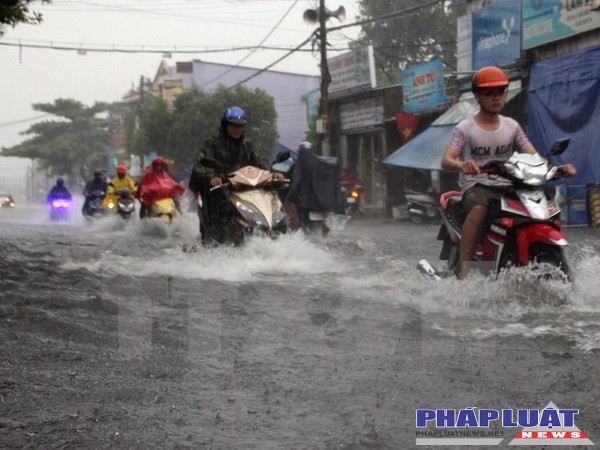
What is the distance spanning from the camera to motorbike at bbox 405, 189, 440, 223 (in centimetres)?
2120

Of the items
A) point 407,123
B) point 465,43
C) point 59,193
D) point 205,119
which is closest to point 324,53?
point 407,123

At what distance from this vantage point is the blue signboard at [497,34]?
19.6 meters

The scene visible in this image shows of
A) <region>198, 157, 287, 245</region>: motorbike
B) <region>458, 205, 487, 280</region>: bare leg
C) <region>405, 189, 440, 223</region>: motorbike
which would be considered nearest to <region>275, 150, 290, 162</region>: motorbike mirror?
<region>198, 157, 287, 245</region>: motorbike

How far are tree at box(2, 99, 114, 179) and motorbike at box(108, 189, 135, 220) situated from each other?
59.2 meters

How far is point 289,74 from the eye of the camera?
194 ft

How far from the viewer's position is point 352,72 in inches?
1228

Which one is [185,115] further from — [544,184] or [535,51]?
[544,184]

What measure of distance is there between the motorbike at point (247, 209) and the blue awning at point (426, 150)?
37.6 ft

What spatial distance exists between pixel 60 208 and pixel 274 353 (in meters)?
21.7

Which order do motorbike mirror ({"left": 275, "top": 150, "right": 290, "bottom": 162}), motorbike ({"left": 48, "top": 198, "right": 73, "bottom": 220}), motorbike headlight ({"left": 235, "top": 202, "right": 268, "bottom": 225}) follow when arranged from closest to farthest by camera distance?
motorbike headlight ({"left": 235, "top": 202, "right": 268, "bottom": 225}), motorbike mirror ({"left": 275, "top": 150, "right": 290, "bottom": 162}), motorbike ({"left": 48, "top": 198, "right": 73, "bottom": 220})

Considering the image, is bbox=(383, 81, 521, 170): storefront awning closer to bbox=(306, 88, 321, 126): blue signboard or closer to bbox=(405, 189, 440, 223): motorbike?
bbox=(405, 189, 440, 223): motorbike

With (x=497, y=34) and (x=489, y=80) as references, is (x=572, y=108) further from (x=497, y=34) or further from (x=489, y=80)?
(x=489, y=80)

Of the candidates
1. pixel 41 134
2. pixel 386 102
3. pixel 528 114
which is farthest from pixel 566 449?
pixel 41 134

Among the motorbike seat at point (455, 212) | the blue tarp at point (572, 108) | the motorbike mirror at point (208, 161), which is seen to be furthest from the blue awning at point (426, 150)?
the motorbike seat at point (455, 212)
